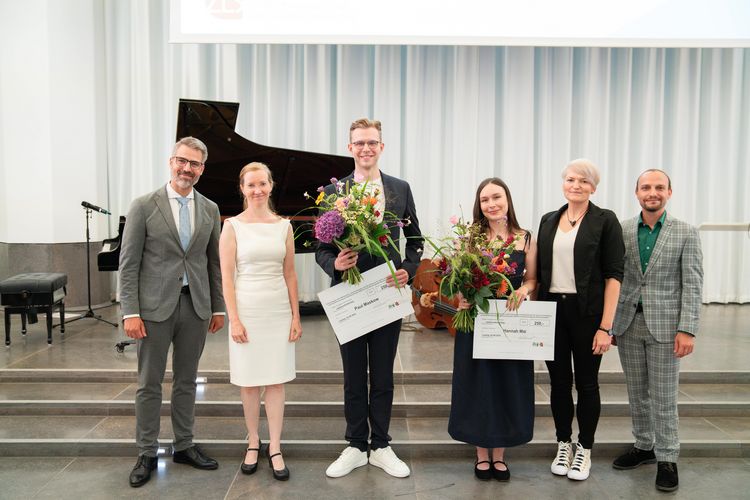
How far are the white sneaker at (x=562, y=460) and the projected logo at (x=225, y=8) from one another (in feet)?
15.5

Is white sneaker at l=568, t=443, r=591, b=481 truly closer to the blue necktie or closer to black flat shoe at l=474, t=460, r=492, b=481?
black flat shoe at l=474, t=460, r=492, b=481

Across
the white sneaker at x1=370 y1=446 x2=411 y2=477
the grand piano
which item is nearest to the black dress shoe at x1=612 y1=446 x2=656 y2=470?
the white sneaker at x1=370 y1=446 x2=411 y2=477

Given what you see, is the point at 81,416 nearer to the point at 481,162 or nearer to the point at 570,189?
the point at 570,189

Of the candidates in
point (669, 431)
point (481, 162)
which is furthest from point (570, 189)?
point (481, 162)

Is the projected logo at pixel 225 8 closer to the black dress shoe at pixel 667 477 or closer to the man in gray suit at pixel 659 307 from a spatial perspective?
the man in gray suit at pixel 659 307

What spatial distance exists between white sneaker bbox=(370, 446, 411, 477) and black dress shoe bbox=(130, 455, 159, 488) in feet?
3.64

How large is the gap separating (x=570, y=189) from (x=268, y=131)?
492 cm

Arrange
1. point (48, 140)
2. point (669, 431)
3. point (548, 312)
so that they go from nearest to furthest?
point (548, 312), point (669, 431), point (48, 140)

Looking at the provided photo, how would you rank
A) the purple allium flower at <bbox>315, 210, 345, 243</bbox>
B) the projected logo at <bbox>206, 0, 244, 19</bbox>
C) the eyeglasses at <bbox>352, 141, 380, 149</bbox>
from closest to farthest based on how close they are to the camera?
the purple allium flower at <bbox>315, 210, 345, 243</bbox>, the eyeglasses at <bbox>352, 141, 380, 149</bbox>, the projected logo at <bbox>206, 0, 244, 19</bbox>

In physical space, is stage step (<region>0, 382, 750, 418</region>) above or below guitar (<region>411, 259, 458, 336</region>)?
below

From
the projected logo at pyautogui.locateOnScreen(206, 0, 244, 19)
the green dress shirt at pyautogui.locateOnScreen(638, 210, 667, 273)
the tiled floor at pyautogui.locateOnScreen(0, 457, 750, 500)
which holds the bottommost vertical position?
the tiled floor at pyautogui.locateOnScreen(0, 457, 750, 500)

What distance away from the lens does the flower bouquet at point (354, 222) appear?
233 cm

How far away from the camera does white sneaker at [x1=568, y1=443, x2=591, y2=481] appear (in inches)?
108

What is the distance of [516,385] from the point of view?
2.61 metres
